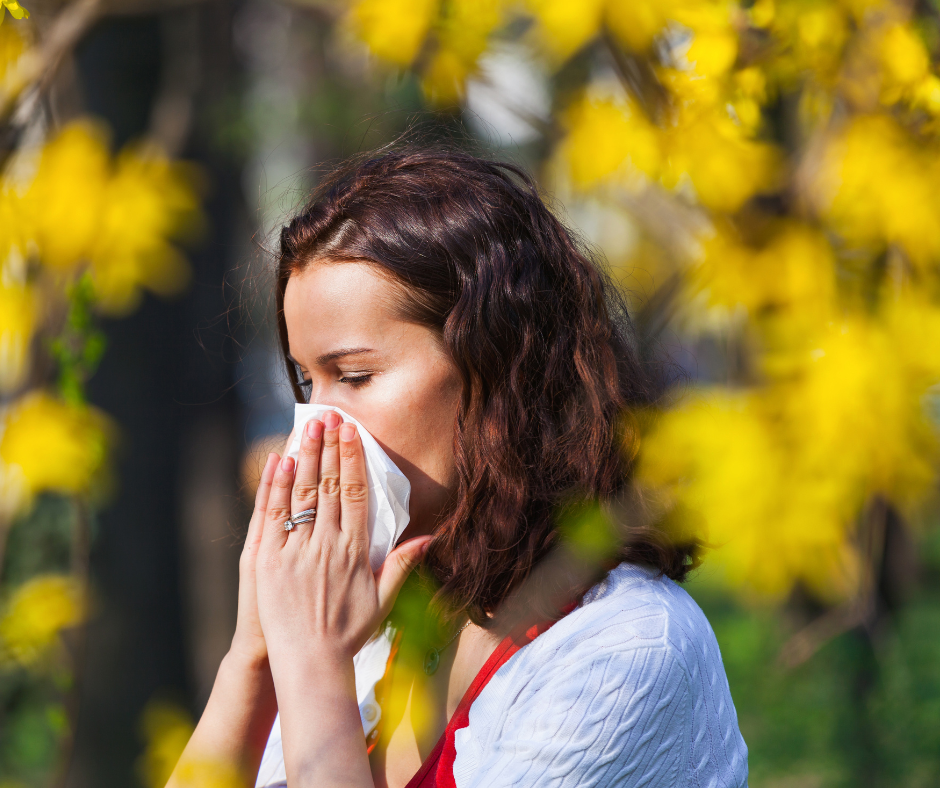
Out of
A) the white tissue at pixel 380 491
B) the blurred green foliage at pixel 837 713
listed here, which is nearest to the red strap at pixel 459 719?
the white tissue at pixel 380 491

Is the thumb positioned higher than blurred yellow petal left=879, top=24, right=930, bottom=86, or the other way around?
blurred yellow petal left=879, top=24, right=930, bottom=86

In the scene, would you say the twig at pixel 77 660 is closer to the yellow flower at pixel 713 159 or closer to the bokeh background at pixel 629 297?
the bokeh background at pixel 629 297

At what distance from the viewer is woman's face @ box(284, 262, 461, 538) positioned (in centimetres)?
149

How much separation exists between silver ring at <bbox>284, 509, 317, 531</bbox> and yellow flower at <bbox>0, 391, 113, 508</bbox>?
1595 millimetres

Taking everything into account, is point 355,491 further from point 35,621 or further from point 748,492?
point 35,621

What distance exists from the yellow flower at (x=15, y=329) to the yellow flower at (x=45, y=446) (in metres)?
0.10

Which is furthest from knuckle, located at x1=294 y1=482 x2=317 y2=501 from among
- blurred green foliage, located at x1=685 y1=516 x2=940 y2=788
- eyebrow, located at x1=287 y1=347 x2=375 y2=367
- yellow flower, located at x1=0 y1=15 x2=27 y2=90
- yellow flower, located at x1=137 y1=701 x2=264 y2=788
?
blurred green foliage, located at x1=685 y1=516 x2=940 y2=788

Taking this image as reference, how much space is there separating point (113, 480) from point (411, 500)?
10.4 ft

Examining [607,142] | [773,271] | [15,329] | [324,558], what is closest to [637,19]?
[607,142]

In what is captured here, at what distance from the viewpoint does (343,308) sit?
59.2 inches

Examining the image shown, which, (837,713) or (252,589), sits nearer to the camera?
(252,589)

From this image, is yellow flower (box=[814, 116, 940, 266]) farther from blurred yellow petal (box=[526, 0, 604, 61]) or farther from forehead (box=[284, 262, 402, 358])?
forehead (box=[284, 262, 402, 358])

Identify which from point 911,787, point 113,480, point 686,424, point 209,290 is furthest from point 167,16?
point 911,787

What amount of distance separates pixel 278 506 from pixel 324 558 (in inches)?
5.4
